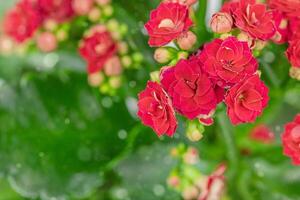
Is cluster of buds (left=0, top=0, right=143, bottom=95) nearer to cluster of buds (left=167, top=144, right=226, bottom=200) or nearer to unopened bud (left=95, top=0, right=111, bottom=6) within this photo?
unopened bud (left=95, top=0, right=111, bottom=6)

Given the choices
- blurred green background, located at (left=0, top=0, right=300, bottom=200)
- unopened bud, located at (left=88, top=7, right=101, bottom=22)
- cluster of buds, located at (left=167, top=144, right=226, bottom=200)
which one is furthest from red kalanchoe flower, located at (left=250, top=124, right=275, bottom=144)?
unopened bud, located at (left=88, top=7, right=101, bottom=22)

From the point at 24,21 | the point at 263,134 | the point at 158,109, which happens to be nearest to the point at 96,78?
the point at 24,21

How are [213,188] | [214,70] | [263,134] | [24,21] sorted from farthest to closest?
[263,134] < [24,21] < [213,188] < [214,70]

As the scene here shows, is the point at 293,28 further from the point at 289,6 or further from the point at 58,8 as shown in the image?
the point at 58,8

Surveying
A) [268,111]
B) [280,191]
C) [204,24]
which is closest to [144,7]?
[204,24]

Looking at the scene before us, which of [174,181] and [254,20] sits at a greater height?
[254,20]
